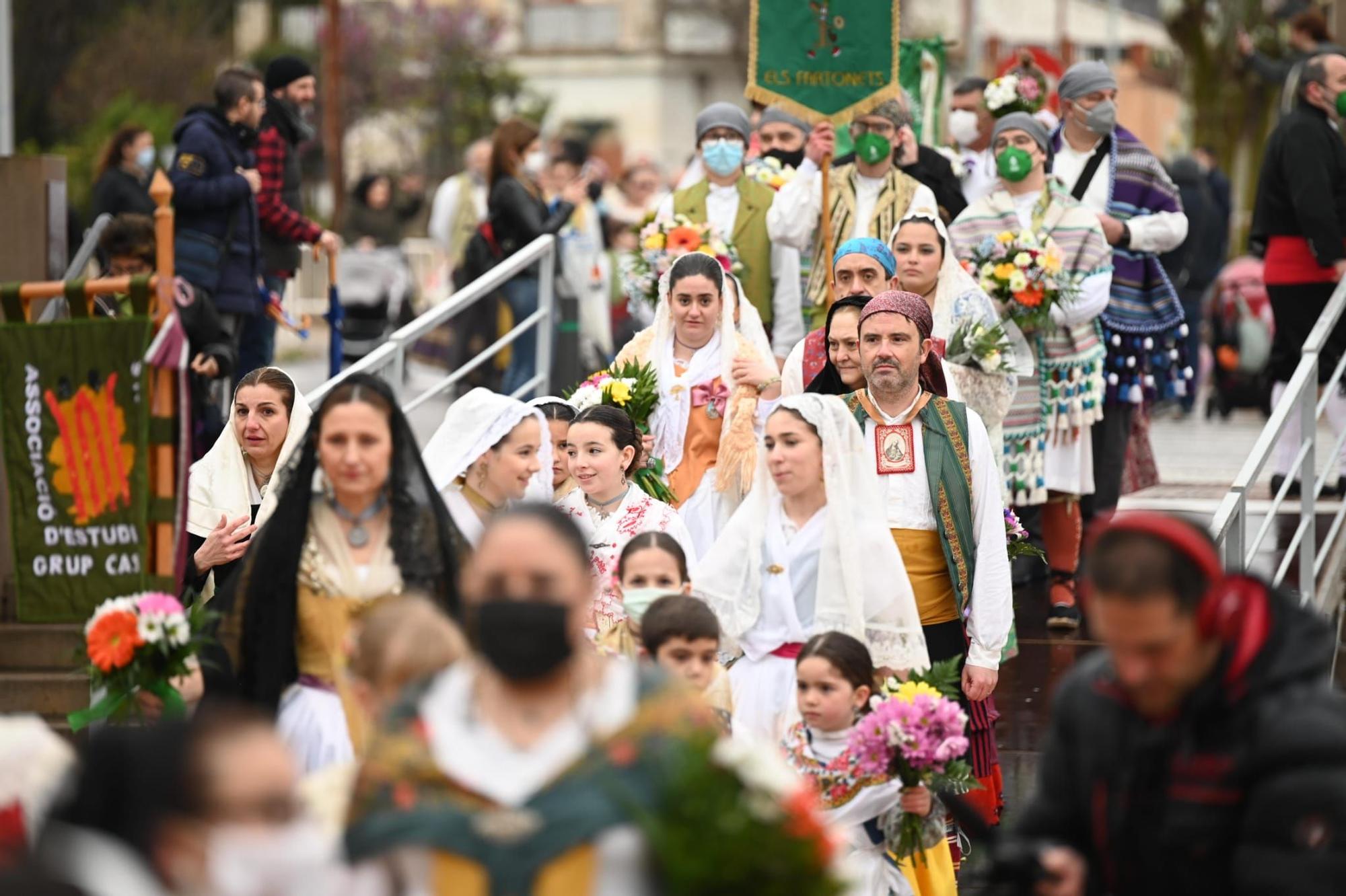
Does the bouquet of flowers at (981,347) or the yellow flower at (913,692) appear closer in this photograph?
the yellow flower at (913,692)

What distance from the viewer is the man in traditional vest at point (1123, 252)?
34.5 ft

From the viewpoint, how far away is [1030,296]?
9641mm

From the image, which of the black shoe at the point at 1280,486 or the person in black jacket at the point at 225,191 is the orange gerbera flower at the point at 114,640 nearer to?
the person in black jacket at the point at 225,191

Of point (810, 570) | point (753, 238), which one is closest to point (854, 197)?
point (753, 238)

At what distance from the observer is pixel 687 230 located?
10.6m

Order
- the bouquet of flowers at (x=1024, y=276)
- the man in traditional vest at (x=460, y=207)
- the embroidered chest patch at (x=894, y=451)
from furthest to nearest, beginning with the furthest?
the man in traditional vest at (x=460, y=207) < the bouquet of flowers at (x=1024, y=276) < the embroidered chest patch at (x=894, y=451)

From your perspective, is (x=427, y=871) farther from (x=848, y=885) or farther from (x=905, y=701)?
(x=905, y=701)

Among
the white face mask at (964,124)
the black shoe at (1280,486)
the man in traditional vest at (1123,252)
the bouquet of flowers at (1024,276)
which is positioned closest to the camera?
the bouquet of flowers at (1024,276)

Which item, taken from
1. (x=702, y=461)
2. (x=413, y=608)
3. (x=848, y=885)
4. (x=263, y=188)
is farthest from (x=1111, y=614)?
(x=263, y=188)

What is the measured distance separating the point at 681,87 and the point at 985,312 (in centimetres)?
5067

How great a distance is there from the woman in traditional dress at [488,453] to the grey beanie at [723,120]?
4400mm

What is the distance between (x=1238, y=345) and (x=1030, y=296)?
30.6ft

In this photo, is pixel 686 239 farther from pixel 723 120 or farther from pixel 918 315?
pixel 918 315

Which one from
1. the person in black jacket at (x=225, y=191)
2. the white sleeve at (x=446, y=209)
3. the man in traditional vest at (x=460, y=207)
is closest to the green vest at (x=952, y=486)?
the person in black jacket at (x=225, y=191)
